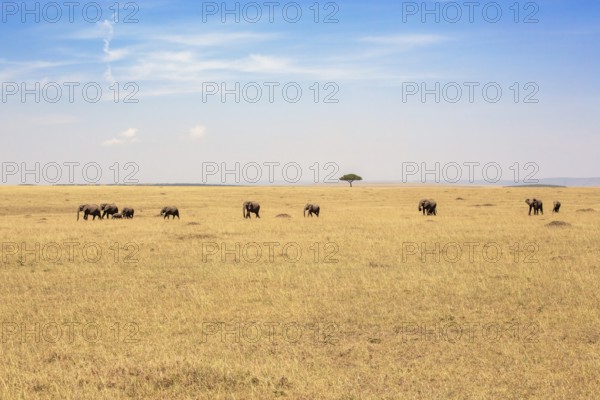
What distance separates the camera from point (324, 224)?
34.9 meters

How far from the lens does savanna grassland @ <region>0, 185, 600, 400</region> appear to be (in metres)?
8.34

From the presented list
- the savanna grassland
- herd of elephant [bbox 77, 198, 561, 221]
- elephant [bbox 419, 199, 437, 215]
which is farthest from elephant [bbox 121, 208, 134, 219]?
elephant [bbox 419, 199, 437, 215]

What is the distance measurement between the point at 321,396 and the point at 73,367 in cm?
401

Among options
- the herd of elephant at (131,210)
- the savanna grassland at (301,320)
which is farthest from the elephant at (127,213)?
Answer: the savanna grassland at (301,320)

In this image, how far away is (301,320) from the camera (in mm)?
12156

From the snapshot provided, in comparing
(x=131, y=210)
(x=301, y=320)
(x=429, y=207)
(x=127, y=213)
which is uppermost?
(x=429, y=207)

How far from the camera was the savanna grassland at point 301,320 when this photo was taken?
8336mm

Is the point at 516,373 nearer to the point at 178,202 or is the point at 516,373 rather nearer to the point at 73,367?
the point at 73,367

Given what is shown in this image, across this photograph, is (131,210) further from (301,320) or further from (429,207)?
(301,320)

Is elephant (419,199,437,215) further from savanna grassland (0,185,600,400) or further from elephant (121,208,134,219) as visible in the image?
elephant (121,208,134,219)

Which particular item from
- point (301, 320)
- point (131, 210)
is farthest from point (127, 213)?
point (301, 320)

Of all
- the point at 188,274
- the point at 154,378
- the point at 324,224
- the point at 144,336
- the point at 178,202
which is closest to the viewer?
the point at 154,378

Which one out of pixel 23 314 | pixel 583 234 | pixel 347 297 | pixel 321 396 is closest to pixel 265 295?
pixel 347 297

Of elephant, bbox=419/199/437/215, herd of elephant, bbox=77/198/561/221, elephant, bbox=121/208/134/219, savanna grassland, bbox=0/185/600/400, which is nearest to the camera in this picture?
savanna grassland, bbox=0/185/600/400
